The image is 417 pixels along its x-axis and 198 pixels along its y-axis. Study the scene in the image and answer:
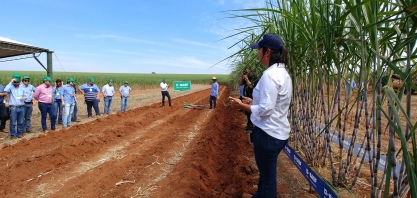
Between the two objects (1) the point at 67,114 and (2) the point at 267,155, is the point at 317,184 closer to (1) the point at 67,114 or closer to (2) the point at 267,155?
(2) the point at 267,155

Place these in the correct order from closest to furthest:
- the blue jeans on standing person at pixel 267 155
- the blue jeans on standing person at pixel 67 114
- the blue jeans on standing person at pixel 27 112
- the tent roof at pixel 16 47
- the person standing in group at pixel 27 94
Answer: the blue jeans on standing person at pixel 267 155 → the person standing in group at pixel 27 94 → the blue jeans on standing person at pixel 27 112 → the blue jeans on standing person at pixel 67 114 → the tent roof at pixel 16 47

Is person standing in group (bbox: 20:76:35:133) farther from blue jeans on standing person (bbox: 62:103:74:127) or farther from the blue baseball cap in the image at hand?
the blue baseball cap

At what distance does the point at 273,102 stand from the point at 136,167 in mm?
3397

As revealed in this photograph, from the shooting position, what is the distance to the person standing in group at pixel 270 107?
2.04 metres

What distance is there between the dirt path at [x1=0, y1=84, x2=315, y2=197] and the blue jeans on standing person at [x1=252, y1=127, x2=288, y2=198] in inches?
37.9

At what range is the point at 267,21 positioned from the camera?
3672mm

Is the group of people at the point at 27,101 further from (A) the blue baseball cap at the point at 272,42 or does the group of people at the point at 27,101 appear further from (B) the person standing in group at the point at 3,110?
(A) the blue baseball cap at the point at 272,42

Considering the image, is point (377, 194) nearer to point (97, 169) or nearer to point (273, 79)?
point (273, 79)

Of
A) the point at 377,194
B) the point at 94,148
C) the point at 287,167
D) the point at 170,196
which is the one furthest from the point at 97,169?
the point at 377,194

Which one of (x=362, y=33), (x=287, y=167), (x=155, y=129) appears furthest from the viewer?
(x=155, y=129)

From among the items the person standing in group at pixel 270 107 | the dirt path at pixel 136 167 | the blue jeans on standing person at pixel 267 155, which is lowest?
the dirt path at pixel 136 167

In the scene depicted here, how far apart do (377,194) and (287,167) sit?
6.46ft

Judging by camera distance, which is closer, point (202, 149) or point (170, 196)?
point (170, 196)

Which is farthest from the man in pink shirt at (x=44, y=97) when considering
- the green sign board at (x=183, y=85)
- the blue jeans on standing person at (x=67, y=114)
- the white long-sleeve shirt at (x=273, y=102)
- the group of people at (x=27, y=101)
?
the green sign board at (x=183, y=85)
